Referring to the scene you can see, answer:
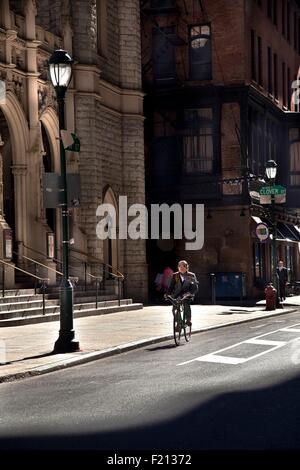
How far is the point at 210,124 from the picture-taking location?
38.6 metres

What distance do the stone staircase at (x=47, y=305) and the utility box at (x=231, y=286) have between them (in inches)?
312

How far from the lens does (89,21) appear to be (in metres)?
30.2

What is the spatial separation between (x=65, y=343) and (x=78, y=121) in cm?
1586

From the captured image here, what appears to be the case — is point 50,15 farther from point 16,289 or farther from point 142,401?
point 142,401

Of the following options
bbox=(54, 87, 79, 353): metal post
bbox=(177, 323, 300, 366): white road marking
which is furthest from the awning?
bbox=(54, 87, 79, 353): metal post

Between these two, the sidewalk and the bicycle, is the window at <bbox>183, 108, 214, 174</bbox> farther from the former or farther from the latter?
the bicycle

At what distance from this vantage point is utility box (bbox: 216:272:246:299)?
119 ft

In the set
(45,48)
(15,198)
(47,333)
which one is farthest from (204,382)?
(45,48)

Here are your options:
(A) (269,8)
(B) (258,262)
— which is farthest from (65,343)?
(A) (269,8)

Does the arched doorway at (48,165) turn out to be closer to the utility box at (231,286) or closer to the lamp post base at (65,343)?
the utility box at (231,286)

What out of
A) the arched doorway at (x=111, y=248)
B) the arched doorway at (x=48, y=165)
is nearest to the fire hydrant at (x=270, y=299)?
the arched doorway at (x=111, y=248)

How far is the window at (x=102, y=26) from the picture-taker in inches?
1270

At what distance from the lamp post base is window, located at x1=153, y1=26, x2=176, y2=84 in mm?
26018

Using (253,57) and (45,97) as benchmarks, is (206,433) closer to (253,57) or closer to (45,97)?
(45,97)
